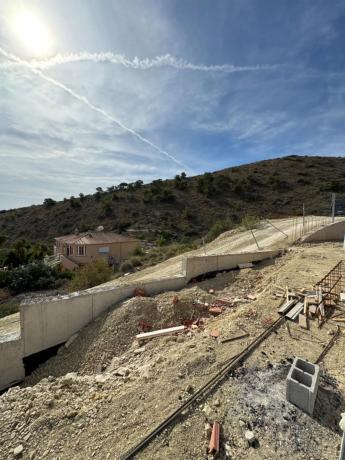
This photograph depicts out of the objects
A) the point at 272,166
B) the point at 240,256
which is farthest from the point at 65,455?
the point at 272,166

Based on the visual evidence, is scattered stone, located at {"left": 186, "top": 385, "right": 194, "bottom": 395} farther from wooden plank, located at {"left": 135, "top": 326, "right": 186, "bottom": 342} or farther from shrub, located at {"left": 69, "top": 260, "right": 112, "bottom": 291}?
shrub, located at {"left": 69, "top": 260, "right": 112, "bottom": 291}

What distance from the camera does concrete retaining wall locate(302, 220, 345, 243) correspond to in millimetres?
14422

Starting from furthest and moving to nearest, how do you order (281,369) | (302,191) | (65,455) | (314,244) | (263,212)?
(302,191)
(263,212)
(314,244)
(281,369)
(65,455)

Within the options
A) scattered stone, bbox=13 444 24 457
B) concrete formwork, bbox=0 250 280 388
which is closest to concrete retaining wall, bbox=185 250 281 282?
concrete formwork, bbox=0 250 280 388

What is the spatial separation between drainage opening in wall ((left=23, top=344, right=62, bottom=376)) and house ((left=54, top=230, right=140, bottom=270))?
2024 centimetres

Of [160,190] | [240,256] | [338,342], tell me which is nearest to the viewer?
[338,342]

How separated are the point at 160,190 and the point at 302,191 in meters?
19.4

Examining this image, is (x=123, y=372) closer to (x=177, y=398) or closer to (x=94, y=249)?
(x=177, y=398)

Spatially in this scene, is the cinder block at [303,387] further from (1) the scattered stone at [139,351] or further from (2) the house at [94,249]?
(2) the house at [94,249]

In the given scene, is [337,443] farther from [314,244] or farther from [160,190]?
[160,190]

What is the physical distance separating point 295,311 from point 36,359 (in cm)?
631

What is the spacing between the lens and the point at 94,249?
92.9ft

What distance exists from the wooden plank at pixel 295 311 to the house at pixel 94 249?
21833 millimetres

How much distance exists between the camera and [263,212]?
112 feet
